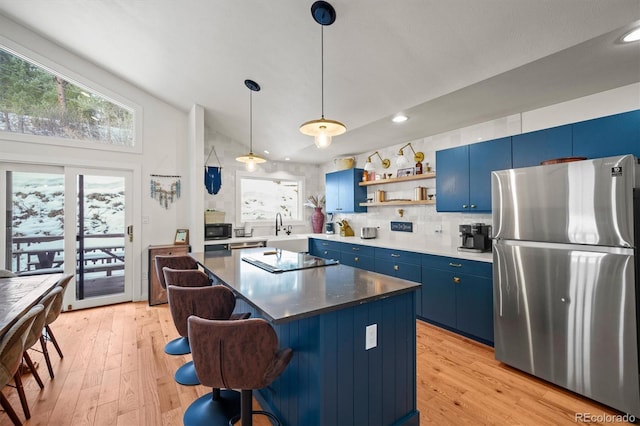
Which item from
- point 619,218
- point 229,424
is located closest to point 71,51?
point 229,424

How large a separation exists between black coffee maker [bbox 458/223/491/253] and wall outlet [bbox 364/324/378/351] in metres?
2.07

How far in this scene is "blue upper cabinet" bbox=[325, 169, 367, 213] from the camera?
16.2 ft

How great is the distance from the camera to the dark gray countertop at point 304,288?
1351 mm

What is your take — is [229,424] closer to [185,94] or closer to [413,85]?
[413,85]

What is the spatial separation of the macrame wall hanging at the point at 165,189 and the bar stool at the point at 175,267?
192cm

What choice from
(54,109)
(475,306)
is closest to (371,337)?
(475,306)

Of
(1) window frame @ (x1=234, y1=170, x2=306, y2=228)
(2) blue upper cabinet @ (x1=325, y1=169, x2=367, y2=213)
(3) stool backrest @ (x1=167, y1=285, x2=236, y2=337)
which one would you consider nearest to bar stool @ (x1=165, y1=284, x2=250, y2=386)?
(3) stool backrest @ (x1=167, y1=285, x2=236, y2=337)

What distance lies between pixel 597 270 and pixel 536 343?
73 centimetres

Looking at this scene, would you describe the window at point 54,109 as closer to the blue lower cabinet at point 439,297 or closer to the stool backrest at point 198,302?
the stool backrest at point 198,302

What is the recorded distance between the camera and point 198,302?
5.86 ft

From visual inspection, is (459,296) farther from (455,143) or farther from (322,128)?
(322,128)

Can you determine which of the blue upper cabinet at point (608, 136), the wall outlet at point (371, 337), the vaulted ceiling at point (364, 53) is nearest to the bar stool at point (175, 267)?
the wall outlet at point (371, 337)

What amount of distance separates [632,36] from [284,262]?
9.13 feet

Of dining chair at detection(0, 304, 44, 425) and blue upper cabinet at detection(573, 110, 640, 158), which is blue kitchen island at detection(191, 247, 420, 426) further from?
blue upper cabinet at detection(573, 110, 640, 158)
